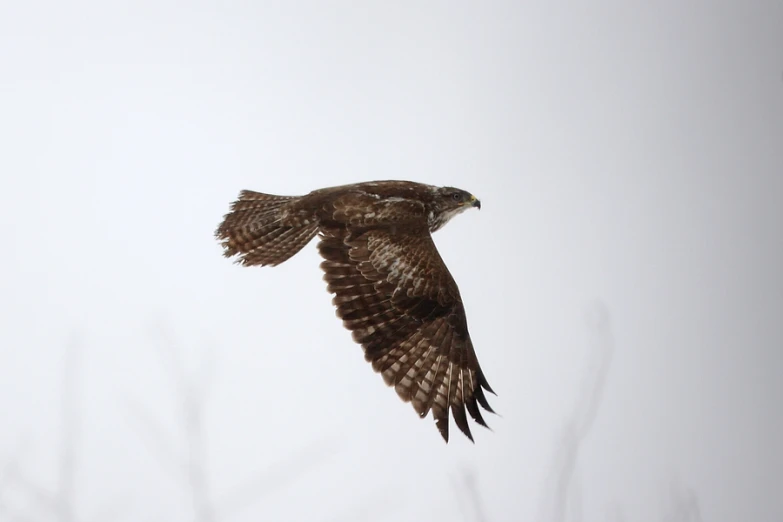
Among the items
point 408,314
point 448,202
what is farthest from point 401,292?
point 448,202

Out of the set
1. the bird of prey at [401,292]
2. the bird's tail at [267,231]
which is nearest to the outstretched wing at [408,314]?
the bird of prey at [401,292]

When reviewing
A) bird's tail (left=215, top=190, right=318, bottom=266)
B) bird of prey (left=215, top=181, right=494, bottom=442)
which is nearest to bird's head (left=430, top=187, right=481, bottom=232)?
bird of prey (left=215, top=181, right=494, bottom=442)

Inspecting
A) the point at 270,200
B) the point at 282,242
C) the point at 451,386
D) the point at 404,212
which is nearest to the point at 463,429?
the point at 451,386

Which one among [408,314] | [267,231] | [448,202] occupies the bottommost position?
[408,314]

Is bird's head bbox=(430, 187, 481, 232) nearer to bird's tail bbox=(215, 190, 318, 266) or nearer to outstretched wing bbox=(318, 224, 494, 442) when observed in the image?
outstretched wing bbox=(318, 224, 494, 442)

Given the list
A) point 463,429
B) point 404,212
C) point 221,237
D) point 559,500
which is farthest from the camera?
point 559,500

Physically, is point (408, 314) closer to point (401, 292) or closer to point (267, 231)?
point (401, 292)

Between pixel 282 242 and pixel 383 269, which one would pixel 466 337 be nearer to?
pixel 383 269
